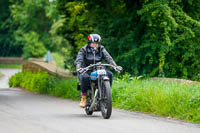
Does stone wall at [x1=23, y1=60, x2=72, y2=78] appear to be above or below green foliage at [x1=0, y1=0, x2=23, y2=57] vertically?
below

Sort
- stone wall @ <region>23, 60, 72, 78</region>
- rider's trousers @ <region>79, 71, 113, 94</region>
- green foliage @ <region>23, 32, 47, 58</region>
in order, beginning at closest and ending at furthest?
rider's trousers @ <region>79, 71, 113, 94</region>, stone wall @ <region>23, 60, 72, 78</region>, green foliage @ <region>23, 32, 47, 58</region>

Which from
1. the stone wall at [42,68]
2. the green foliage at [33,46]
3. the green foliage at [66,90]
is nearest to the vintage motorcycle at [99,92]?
the green foliage at [66,90]

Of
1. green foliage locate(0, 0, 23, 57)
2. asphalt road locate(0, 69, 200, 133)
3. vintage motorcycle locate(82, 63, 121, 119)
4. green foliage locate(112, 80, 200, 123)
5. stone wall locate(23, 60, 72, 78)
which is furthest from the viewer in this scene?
green foliage locate(0, 0, 23, 57)

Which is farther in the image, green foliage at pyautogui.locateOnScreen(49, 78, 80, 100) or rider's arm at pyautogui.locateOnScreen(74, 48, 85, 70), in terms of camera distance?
green foliage at pyautogui.locateOnScreen(49, 78, 80, 100)

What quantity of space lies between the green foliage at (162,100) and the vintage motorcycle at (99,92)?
4.60 ft

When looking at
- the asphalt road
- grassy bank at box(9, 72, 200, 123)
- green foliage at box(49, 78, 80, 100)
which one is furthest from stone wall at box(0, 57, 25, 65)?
A: the asphalt road

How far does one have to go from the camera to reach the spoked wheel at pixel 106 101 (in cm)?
1006

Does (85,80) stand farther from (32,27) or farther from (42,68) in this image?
(32,27)

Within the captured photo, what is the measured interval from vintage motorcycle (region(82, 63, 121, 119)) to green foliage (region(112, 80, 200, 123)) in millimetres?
1401

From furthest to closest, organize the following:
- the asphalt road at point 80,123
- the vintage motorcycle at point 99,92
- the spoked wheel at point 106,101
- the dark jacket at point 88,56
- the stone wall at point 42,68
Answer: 1. the stone wall at point 42,68
2. the dark jacket at point 88,56
3. the vintage motorcycle at point 99,92
4. the spoked wheel at point 106,101
5. the asphalt road at point 80,123

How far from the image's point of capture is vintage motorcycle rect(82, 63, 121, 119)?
1017cm

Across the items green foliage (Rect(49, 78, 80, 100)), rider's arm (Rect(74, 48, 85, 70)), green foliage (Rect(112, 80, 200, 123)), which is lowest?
green foliage (Rect(112, 80, 200, 123))

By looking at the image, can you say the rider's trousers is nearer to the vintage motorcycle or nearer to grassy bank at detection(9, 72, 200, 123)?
the vintage motorcycle

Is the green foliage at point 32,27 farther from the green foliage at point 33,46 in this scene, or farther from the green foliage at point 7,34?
the green foliage at point 7,34
